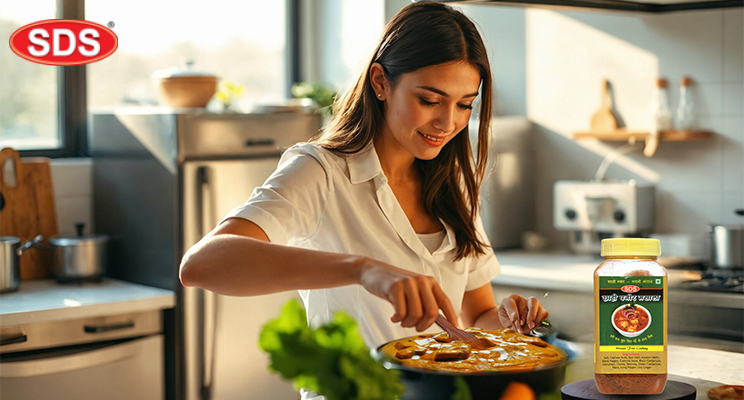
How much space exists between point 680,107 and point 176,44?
2137 mm

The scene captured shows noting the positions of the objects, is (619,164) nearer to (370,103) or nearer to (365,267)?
(370,103)

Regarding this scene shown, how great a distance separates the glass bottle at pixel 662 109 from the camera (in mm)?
3197

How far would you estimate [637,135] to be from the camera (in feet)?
10.6

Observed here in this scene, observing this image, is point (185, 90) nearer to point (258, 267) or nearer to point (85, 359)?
point (85, 359)

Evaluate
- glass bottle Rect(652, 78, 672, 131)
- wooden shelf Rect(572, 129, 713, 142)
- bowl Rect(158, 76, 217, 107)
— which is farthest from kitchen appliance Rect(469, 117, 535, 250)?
bowl Rect(158, 76, 217, 107)

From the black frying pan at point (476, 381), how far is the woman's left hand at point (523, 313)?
0.92ft

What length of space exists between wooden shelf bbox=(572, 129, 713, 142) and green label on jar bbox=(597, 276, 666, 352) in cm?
229

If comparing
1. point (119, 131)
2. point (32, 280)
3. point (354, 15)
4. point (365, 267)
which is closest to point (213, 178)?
→ point (119, 131)

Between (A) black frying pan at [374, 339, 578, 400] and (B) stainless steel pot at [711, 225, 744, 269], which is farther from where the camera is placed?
Answer: (B) stainless steel pot at [711, 225, 744, 269]

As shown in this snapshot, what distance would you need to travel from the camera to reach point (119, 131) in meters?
3.06

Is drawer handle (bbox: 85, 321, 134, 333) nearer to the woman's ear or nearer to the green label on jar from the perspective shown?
the woman's ear

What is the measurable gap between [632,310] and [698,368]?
0.53m

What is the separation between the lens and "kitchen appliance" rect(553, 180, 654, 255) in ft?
10.3

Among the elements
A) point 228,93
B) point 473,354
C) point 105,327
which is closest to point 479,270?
point 473,354
